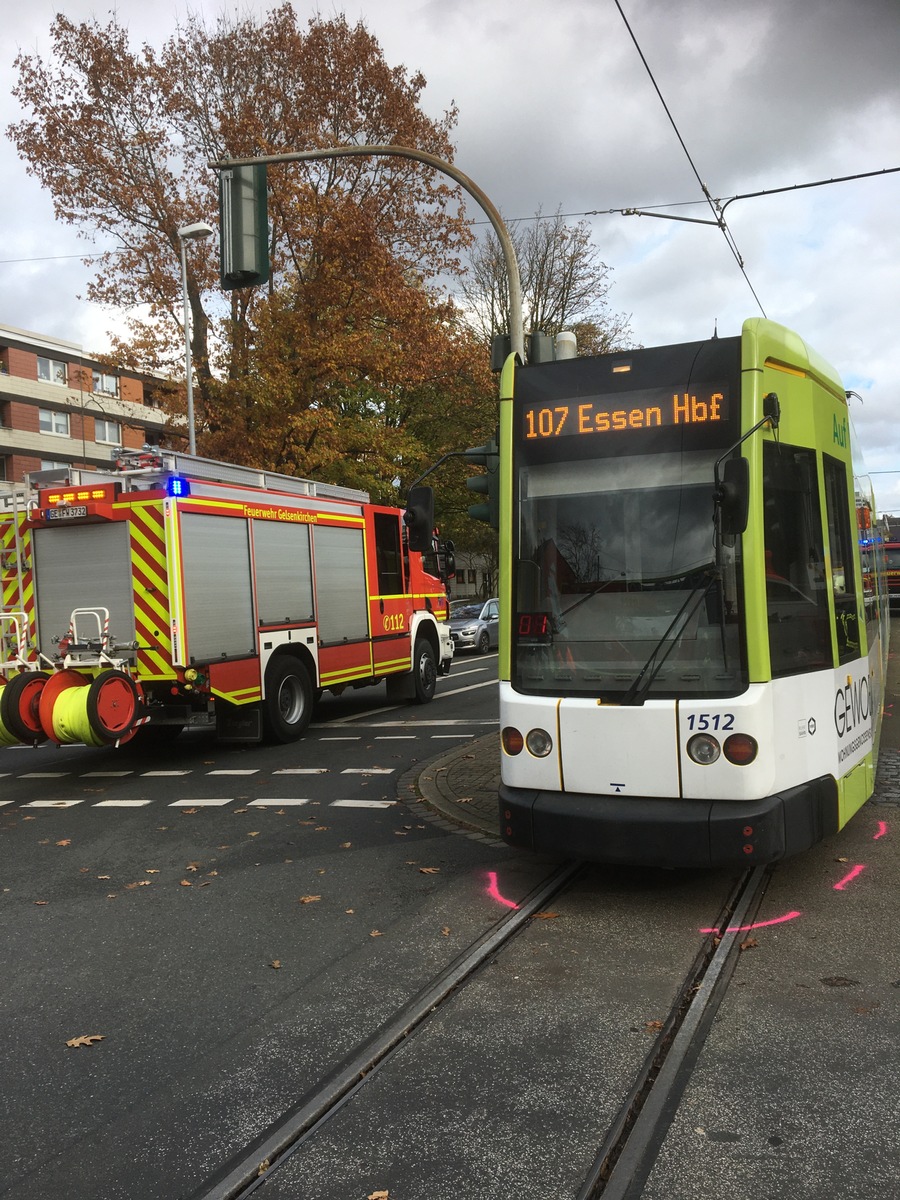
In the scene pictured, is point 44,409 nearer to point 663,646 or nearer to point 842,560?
point 842,560

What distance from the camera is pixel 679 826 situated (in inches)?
193

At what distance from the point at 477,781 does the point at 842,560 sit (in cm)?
411

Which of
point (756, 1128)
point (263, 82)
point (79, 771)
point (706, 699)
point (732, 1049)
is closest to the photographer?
point (756, 1128)

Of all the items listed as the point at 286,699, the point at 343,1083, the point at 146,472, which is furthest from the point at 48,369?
the point at 343,1083

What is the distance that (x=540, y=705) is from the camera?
17.7 ft

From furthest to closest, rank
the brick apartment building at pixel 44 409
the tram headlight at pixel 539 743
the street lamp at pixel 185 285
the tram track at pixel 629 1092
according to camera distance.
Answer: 1. the brick apartment building at pixel 44 409
2. the street lamp at pixel 185 285
3. the tram headlight at pixel 539 743
4. the tram track at pixel 629 1092

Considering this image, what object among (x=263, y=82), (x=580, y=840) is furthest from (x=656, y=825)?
(x=263, y=82)

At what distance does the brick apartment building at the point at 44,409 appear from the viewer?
179 ft

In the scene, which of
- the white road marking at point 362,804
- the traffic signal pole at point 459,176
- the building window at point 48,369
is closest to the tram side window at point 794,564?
the white road marking at point 362,804

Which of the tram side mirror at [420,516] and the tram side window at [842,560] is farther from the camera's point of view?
the tram side mirror at [420,516]

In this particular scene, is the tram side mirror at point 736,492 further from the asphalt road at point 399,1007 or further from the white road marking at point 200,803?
the white road marking at point 200,803

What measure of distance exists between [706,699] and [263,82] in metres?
19.3

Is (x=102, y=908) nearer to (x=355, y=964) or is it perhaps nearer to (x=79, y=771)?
(x=355, y=964)

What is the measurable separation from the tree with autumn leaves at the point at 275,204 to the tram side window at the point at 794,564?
15.4 metres
